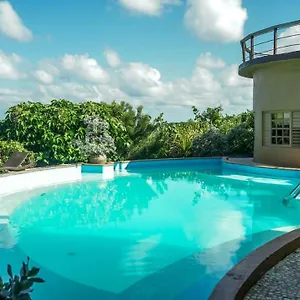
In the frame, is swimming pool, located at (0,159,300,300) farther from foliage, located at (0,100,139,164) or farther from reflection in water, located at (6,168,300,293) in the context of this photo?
foliage, located at (0,100,139,164)

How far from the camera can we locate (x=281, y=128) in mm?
14383

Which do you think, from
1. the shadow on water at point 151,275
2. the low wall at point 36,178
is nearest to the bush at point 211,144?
the low wall at point 36,178

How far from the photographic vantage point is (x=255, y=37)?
1411cm

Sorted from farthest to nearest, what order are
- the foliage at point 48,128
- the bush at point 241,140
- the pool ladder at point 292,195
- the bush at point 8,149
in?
the bush at point 241,140
the foliage at point 48,128
the bush at point 8,149
the pool ladder at point 292,195

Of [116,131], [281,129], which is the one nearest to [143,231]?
[281,129]

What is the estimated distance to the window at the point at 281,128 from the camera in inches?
557

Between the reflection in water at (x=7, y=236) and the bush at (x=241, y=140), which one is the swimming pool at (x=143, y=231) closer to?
the reflection in water at (x=7, y=236)

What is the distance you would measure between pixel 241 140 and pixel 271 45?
5.64 meters

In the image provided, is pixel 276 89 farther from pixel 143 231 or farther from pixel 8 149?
pixel 8 149

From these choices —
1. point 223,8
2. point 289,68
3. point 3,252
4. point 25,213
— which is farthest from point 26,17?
point 3,252

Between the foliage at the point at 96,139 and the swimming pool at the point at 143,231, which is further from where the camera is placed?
the foliage at the point at 96,139

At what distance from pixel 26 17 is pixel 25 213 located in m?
8.92

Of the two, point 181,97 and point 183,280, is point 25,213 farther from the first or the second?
point 181,97

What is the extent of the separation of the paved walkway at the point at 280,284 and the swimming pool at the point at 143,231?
0.79m
